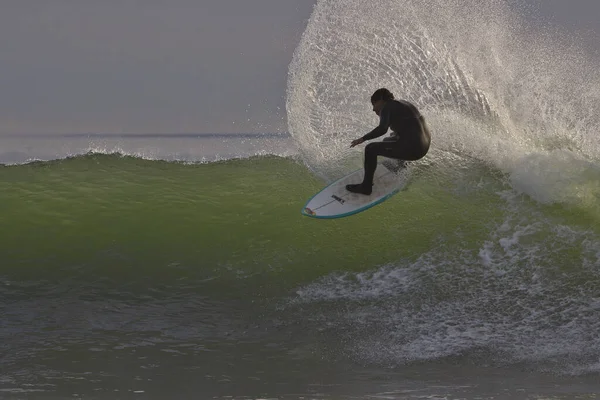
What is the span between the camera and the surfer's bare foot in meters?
8.80

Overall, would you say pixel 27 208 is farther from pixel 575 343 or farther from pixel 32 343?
pixel 575 343

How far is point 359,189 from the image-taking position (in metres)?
→ 8.87

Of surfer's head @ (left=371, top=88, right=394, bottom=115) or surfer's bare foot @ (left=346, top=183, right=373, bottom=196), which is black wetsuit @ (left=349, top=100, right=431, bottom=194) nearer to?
surfer's head @ (left=371, top=88, right=394, bottom=115)

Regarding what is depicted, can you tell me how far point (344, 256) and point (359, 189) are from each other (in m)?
0.82

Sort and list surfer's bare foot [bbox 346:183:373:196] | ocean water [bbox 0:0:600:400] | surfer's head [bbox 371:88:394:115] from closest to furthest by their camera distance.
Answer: ocean water [bbox 0:0:600:400] < surfer's head [bbox 371:88:394:115] < surfer's bare foot [bbox 346:183:373:196]

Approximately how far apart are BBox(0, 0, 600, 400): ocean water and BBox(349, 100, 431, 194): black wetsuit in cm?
123

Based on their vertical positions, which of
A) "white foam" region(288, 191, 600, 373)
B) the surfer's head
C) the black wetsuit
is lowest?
"white foam" region(288, 191, 600, 373)

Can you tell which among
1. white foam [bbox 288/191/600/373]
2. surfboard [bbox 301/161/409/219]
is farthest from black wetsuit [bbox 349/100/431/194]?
white foam [bbox 288/191/600/373]

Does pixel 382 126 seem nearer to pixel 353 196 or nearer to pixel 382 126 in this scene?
pixel 382 126

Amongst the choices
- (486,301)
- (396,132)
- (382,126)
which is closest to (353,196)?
(396,132)

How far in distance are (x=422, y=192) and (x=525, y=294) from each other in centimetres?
287

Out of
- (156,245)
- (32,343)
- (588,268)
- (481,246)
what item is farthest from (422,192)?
(32,343)

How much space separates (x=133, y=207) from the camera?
11188 mm

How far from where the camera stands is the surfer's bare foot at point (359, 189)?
880 centimetres
